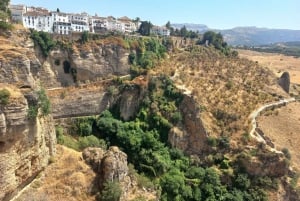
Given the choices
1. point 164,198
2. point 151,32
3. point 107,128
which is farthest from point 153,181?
point 151,32

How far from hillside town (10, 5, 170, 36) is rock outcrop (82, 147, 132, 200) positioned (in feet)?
115

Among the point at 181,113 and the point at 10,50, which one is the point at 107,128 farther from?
the point at 10,50

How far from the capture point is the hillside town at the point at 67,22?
216 ft

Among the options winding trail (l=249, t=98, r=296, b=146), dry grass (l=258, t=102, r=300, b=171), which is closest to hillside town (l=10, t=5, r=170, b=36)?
winding trail (l=249, t=98, r=296, b=146)

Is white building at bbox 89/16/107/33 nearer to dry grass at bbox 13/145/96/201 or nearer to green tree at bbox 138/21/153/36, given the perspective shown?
green tree at bbox 138/21/153/36

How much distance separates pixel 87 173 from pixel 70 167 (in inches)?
54.5

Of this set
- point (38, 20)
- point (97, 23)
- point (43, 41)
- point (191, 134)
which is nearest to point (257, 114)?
point (191, 134)

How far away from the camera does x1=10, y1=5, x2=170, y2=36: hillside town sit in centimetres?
6569

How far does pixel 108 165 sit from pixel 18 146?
22.8 feet

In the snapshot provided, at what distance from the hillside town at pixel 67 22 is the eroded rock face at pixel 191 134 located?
26.0 meters

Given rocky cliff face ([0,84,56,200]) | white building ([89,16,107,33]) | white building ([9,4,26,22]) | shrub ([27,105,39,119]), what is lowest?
rocky cliff face ([0,84,56,200])

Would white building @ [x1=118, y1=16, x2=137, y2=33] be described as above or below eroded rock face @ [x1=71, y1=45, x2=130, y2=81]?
above

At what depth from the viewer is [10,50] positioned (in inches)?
1130

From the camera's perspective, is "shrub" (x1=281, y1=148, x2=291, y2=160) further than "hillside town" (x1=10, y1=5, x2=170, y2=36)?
No
